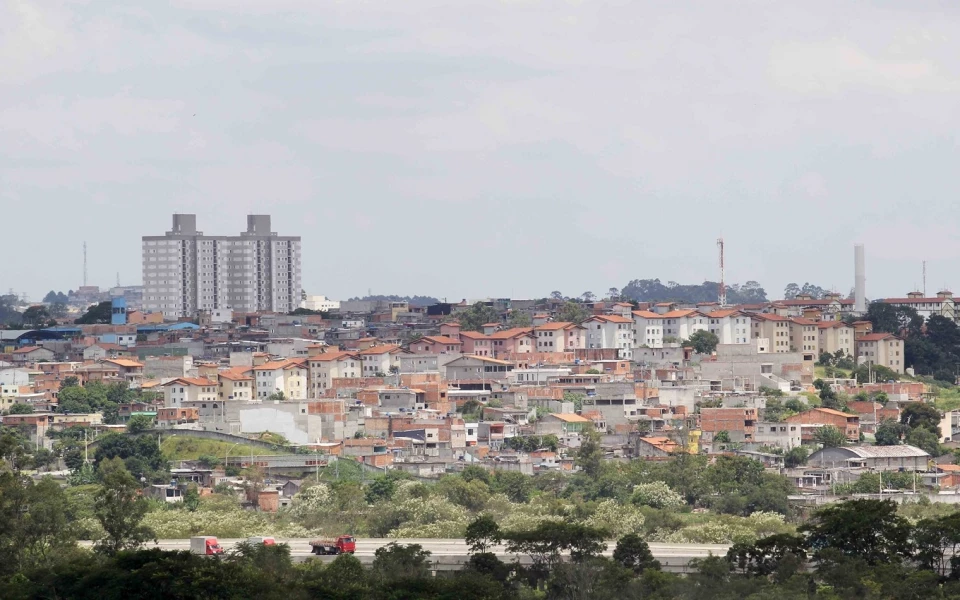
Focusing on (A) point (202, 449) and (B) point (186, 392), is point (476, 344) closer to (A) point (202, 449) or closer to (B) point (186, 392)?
(B) point (186, 392)

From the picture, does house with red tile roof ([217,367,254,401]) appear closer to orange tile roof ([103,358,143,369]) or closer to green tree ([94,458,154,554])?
orange tile roof ([103,358,143,369])

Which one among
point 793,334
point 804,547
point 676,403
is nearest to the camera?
point 804,547

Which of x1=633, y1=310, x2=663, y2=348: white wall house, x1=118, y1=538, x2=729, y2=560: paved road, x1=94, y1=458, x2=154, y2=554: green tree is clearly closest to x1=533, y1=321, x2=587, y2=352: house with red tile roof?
x1=633, y1=310, x2=663, y2=348: white wall house

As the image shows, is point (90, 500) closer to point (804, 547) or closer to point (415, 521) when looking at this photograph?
point (415, 521)

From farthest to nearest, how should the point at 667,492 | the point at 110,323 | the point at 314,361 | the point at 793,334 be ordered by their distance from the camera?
the point at 110,323 < the point at 793,334 < the point at 314,361 < the point at 667,492

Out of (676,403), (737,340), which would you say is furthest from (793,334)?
(676,403)

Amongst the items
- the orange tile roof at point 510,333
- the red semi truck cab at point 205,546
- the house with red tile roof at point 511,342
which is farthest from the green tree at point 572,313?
the red semi truck cab at point 205,546
